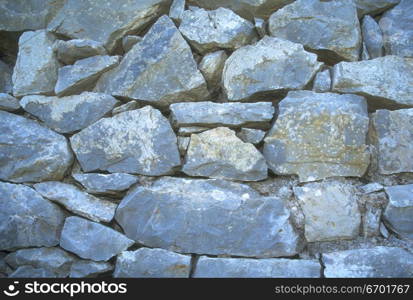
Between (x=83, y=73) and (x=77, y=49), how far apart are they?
0.18m

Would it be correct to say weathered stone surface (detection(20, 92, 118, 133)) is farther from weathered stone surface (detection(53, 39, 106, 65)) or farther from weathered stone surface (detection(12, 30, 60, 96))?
weathered stone surface (detection(53, 39, 106, 65))

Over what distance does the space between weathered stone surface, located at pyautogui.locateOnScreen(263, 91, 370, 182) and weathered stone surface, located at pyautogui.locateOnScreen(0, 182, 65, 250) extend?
1.36 meters

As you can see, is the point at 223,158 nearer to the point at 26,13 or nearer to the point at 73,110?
the point at 73,110

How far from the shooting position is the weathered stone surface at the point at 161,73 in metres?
2.80

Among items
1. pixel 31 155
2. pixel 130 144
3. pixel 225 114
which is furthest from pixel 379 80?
pixel 31 155

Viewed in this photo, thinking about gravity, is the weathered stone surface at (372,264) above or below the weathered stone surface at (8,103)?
below

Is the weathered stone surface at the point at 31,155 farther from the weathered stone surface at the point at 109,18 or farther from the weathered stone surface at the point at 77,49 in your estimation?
the weathered stone surface at the point at 109,18

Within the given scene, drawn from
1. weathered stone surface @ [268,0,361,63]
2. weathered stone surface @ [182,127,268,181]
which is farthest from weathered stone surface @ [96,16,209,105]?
weathered stone surface @ [268,0,361,63]

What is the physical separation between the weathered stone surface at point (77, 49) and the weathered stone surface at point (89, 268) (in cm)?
136

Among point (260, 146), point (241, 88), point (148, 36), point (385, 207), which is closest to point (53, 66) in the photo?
point (148, 36)

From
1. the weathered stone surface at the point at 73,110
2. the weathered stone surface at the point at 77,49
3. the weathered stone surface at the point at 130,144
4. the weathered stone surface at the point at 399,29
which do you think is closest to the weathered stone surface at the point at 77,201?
the weathered stone surface at the point at 130,144

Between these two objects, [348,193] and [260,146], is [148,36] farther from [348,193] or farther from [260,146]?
[348,193]

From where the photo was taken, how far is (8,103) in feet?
9.64

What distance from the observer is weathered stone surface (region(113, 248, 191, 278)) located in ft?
8.13
